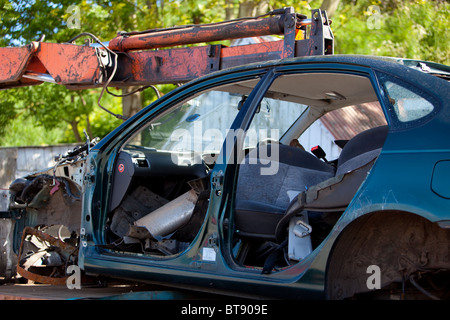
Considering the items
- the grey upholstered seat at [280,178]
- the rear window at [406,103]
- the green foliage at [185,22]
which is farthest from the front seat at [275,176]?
the green foliage at [185,22]

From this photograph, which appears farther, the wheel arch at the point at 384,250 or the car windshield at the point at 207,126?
the car windshield at the point at 207,126

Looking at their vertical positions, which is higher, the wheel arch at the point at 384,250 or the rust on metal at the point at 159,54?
the rust on metal at the point at 159,54

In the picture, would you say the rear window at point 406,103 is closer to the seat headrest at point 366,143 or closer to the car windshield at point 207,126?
the seat headrest at point 366,143

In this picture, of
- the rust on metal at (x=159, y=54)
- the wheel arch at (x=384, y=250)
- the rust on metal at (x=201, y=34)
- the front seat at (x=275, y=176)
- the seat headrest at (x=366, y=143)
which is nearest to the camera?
the wheel arch at (x=384, y=250)

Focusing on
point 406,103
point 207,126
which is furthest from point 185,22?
point 406,103

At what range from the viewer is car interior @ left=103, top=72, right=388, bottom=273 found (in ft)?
11.2

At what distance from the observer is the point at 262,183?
13.1ft

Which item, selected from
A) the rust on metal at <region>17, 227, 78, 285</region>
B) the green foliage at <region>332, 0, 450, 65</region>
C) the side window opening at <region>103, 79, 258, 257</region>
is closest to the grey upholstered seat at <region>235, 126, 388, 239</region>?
the side window opening at <region>103, 79, 258, 257</region>

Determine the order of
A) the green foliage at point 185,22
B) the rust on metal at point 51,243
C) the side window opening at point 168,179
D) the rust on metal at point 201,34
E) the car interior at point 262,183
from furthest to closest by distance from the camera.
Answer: the green foliage at point 185,22, the rust on metal at point 51,243, the rust on metal at point 201,34, the side window opening at point 168,179, the car interior at point 262,183

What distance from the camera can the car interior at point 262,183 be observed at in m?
3.41

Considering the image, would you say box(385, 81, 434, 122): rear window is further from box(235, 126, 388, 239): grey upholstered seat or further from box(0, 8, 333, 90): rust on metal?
box(0, 8, 333, 90): rust on metal

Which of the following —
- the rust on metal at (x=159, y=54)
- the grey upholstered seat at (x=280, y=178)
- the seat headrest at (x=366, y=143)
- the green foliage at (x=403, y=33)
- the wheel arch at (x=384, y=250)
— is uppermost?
the green foliage at (x=403, y=33)

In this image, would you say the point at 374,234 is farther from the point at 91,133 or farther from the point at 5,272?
the point at 91,133
